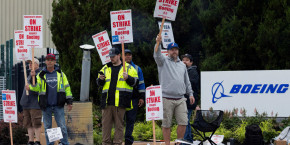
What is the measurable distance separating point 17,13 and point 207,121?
15.3 metres

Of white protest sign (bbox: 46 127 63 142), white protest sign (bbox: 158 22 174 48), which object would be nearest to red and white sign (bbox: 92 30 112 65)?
white protest sign (bbox: 158 22 174 48)

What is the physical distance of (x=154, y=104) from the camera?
30.7 ft

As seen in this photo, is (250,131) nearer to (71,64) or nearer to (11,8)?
(71,64)

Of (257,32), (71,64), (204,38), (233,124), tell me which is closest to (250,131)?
(233,124)

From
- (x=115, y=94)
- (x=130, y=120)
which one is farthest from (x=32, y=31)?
(x=130, y=120)

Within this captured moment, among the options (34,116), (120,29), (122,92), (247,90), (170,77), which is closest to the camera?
(122,92)

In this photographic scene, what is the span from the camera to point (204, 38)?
1814 cm

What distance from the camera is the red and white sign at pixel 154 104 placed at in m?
9.33

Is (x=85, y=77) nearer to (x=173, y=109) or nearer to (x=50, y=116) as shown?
(x=50, y=116)

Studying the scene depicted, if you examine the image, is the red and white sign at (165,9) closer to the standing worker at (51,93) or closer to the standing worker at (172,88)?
the standing worker at (172,88)

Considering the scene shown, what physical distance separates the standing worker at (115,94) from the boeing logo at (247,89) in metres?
5.66

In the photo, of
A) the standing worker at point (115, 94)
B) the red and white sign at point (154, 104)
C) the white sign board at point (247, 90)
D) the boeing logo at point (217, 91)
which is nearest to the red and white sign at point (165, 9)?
the standing worker at point (115, 94)

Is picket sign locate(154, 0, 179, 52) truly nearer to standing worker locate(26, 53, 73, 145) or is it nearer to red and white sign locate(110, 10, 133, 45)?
red and white sign locate(110, 10, 133, 45)

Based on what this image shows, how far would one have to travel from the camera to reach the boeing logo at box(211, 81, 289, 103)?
50.0 ft
